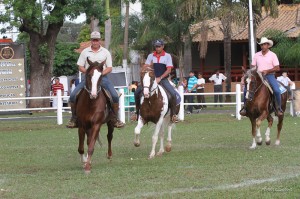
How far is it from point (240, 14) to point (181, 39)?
812 centimetres

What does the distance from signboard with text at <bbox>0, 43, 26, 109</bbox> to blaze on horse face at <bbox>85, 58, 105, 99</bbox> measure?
18.7 metres

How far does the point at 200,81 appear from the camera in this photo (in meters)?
39.1

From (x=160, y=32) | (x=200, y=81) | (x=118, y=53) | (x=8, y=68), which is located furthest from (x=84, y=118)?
(x=118, y=53)

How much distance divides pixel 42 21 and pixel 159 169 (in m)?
24.6

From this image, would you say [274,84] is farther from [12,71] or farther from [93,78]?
[12,71]

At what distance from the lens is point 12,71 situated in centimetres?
3297

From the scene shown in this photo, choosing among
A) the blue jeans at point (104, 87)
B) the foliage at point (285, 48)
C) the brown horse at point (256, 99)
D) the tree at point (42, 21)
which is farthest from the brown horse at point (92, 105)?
the foliage at point (285, 48)

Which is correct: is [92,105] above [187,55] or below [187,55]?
below

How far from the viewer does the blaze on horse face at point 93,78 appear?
46.7 ft

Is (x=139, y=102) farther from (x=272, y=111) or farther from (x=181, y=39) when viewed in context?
(x=181, y=39)

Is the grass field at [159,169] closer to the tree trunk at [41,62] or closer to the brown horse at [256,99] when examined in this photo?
the brown horse at [256,99]

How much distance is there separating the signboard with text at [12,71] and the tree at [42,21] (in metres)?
3.16

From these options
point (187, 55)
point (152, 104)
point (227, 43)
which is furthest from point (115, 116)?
point (187, 55)

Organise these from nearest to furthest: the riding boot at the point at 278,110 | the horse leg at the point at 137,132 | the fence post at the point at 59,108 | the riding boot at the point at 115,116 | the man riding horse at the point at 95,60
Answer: the man riding horse at the point at 95,60, the riding boot at the point at 115,116, the horse leg at the point at 137,132, the riding boot at the point at 278,110, the fence post at the point at 59,108
